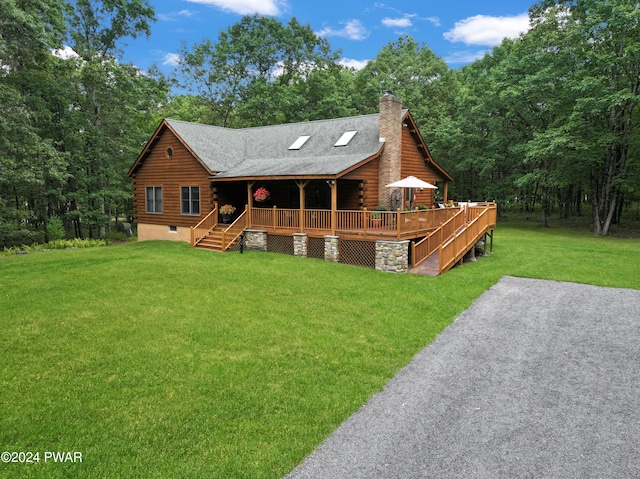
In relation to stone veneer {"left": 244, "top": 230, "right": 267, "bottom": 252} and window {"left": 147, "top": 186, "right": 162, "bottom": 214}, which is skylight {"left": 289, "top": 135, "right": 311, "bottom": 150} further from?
window {"left": 147, "top": 186, "right": 162, "bottom": 214}

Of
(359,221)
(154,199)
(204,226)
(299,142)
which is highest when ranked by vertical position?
(299,142)

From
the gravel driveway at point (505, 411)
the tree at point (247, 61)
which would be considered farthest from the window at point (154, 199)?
the gravel driveway at point (505, 411)

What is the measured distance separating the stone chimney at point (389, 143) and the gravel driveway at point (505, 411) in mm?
9746

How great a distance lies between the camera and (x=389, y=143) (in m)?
17.6

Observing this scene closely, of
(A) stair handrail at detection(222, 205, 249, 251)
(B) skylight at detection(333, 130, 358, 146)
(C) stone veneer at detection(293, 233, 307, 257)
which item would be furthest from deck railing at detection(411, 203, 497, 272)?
(A) stair handrail at detection(222, 205, 249, 251)

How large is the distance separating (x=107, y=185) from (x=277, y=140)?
1523 centimetres

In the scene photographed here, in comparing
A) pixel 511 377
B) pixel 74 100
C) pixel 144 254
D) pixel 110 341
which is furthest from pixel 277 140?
pixel 511 377

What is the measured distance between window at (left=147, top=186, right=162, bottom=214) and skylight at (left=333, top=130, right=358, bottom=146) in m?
10.1

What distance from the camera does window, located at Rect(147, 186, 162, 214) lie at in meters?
22.0

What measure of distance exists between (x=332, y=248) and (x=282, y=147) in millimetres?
8437

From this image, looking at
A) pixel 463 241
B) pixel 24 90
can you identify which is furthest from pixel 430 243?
pixel 24 90

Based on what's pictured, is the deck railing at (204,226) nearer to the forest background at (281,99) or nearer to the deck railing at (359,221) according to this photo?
the deck railing at (359,221)

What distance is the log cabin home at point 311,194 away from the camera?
14953 millimetres

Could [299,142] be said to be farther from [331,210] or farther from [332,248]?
[332,248]
